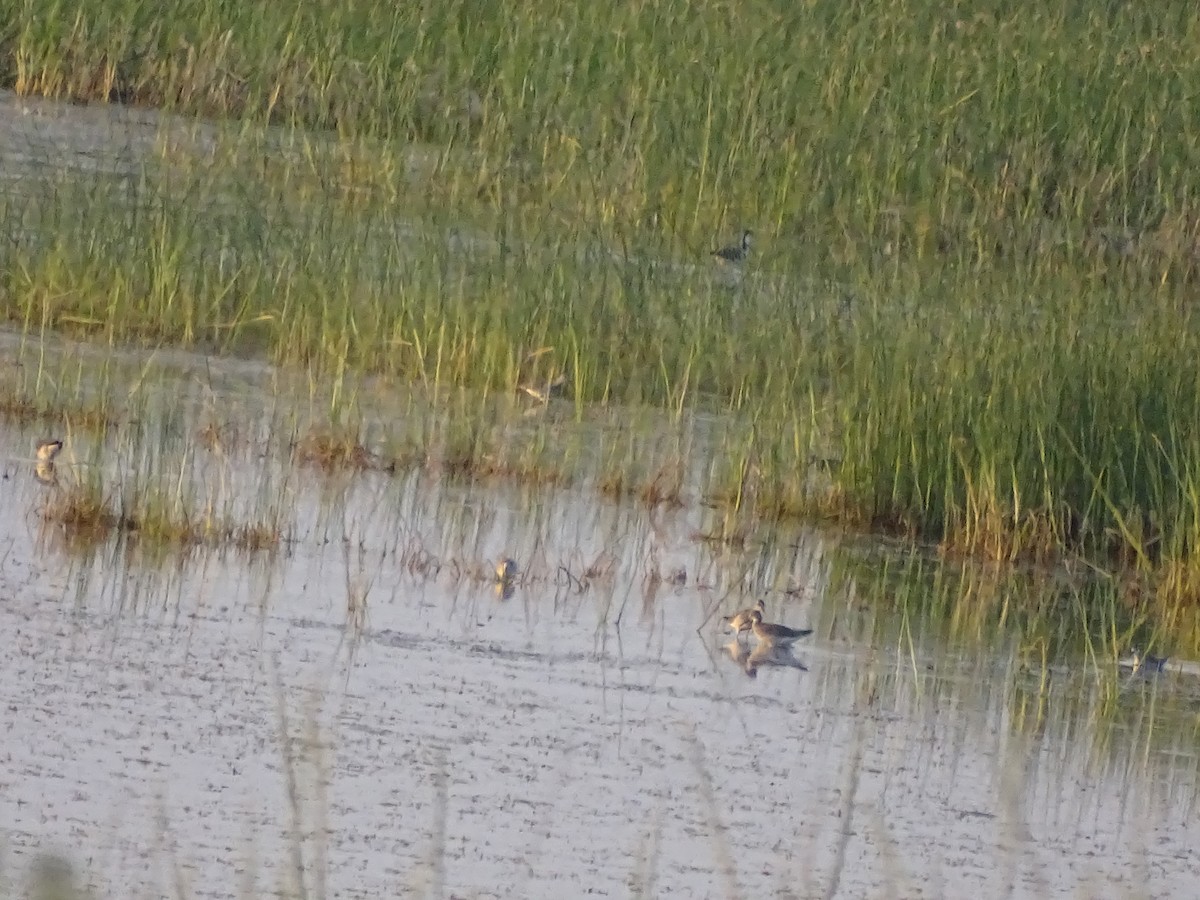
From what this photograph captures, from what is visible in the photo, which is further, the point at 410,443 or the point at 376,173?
the point at 376,173

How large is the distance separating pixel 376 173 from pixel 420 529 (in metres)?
4.17

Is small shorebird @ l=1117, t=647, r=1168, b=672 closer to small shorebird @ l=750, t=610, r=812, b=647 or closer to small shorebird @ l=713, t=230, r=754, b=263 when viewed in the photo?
small shorebird @ l=750, t=610, r=812, b=647

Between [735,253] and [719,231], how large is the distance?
0.27 meters

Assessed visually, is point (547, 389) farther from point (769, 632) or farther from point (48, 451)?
point (769, 632)

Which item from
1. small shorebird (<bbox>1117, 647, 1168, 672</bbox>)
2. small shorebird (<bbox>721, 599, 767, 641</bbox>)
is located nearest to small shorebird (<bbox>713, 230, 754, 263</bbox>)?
small shorebird (<bbox>1117, 647, 1168, 672</bbox>)

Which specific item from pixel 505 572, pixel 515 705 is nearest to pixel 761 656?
pixel 505 572

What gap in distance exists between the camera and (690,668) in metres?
6.07

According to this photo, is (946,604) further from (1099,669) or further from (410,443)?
(410,443)

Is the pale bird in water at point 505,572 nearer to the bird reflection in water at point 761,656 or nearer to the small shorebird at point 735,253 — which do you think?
the bird reflection in water at point 761,656

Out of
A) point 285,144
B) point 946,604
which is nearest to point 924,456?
point 946,604

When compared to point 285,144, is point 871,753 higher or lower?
lower

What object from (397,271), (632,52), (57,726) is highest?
(632,52)

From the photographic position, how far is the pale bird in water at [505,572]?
256 inches

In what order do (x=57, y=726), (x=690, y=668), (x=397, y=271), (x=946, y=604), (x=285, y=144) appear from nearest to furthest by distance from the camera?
1. (x=57, y=726)
2. (x=690, y=668)
3. (x=946, y=604)
4. (x=397, y=271)
5. (x=285, y=144)
